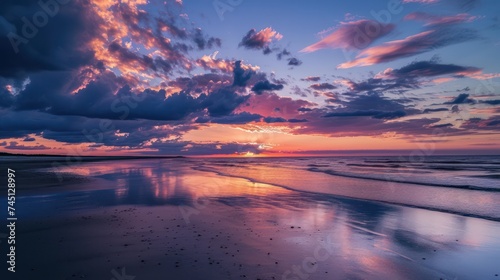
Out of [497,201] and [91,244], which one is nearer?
[91,244]

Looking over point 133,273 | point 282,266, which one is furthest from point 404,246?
point 133,273

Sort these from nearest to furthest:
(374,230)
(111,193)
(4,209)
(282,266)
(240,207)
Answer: (282,266), (374,230), (4,209), (240,207), (111,193)

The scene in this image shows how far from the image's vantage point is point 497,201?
2088 cm

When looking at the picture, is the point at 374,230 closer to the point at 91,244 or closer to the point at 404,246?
the point at 404,246

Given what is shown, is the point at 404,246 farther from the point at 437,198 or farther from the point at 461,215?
the point at 437,198

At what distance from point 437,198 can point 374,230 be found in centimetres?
1312

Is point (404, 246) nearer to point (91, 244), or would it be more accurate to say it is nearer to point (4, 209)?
point (91, 244)

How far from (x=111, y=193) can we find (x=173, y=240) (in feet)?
47.1

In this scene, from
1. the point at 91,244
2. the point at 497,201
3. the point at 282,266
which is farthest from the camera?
the point at 497,201

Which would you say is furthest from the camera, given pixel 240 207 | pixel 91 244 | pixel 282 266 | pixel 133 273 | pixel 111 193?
pixel 111 193

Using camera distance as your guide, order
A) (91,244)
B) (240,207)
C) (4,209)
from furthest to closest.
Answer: (240,207), (4,209), (91,244)

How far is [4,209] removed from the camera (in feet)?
51.0

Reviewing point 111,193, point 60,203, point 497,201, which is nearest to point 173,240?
point 60,203

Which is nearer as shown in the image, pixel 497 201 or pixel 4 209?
pixel 4 209
